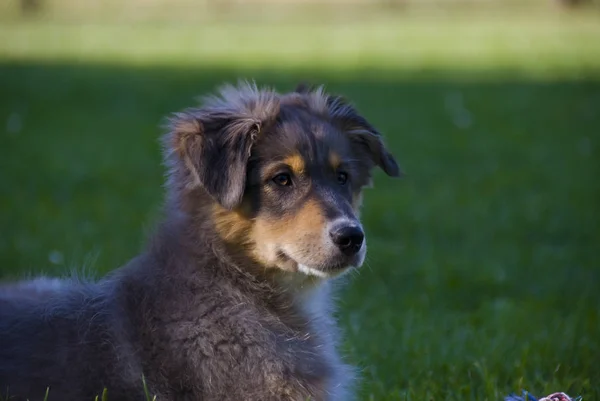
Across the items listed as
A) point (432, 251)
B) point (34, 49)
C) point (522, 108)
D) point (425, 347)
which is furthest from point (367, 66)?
point (425, 347)

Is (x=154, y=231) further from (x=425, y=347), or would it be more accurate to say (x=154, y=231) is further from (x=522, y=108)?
(x=522, y=108)

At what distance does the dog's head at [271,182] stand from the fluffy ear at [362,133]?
183 millimetres

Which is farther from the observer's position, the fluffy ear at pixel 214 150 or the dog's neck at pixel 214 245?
the dog's neck at pixel 214 245

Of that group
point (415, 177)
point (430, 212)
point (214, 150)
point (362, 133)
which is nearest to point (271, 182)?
point (214, 150)

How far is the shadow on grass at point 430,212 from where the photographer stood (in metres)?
5.59

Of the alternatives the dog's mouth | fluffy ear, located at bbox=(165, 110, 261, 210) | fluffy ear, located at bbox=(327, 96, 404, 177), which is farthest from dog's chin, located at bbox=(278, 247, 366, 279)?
fluffy ear, located at bbox=(327, 96, 404, 177)

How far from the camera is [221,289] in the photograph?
13.8ft

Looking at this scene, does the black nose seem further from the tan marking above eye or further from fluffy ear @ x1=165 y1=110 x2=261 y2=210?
fluffy ear @ x1=165 y1=110 x2=261 y2=210

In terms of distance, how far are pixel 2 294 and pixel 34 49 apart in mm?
17885

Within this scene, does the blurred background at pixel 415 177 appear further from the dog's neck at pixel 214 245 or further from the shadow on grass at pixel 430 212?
the dog's neck at pixel 214 245

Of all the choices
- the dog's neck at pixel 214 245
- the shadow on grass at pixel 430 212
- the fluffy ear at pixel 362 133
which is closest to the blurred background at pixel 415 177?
the shadow on grass at pixel 430 212

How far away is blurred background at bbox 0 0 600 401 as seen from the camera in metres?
5.77

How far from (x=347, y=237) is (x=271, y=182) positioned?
0.47 meters

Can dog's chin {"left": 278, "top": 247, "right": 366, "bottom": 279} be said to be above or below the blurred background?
above
